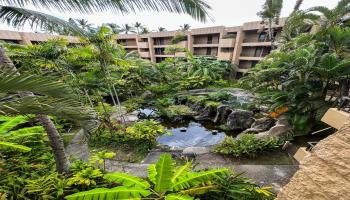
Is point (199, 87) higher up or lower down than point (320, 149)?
lower down

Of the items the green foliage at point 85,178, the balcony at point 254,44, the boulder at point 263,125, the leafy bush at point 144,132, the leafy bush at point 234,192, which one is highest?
the balcony at point 254,44

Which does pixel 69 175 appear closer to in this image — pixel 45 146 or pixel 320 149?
pixel 45 146

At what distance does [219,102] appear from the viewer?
47.9 ft

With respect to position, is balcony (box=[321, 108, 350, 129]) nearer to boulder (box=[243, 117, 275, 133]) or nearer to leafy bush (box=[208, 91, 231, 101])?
boulder (box=[243, 117, 275, 133])

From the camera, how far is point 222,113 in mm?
13031

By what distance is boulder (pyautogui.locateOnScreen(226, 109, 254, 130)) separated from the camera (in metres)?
11.6

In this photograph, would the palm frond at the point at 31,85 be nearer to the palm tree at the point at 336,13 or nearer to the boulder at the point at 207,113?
the boulder at the point at 207,113

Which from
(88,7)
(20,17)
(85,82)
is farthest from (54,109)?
(85,82)

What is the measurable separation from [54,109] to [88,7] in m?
2.25

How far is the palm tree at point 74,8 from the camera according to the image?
375cm

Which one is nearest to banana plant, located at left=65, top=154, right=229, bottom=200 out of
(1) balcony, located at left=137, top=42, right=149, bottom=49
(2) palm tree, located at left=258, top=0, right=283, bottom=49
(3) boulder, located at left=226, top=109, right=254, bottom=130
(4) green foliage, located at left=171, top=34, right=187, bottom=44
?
(3) boulder, located at left=226, top=109, right=254, bottom=130

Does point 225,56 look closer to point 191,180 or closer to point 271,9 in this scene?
point 271,9

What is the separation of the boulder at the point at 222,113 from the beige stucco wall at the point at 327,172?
11.1 meters

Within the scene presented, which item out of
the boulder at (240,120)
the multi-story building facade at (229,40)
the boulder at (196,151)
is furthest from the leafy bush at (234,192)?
the multi-story building facade at (229,40)
